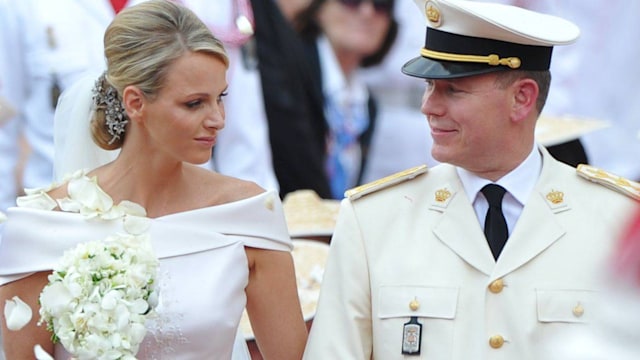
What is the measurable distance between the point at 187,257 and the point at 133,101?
0.43m

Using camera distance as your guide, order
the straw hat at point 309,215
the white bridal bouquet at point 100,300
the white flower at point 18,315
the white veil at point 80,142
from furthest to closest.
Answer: the straw hat at point 309,215 → the white veil at point 80,142 → the white flower at point 18,315 → the white bridal bouquet at point 100,300

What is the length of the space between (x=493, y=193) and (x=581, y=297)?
1.07 ft

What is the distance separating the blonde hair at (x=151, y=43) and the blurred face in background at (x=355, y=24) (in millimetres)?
3977

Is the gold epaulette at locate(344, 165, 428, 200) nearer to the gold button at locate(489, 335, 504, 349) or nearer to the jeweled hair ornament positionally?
the gold button at locate(489, 335, 504, 349)

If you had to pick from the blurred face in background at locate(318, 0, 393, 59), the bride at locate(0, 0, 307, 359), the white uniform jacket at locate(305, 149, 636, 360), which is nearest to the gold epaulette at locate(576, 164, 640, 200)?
the white uniform jacket at locate(305, 149, 636, 360)

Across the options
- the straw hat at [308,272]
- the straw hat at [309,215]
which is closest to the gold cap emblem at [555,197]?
the straw hat at [308,272]

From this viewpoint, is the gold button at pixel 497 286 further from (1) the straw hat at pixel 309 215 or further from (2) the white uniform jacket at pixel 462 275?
(1) the straw hat at pixel 309 215

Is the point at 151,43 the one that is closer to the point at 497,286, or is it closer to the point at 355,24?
the point at 497,286

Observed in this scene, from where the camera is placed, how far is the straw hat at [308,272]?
172 inches

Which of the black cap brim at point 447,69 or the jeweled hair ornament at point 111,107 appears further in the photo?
the jeweled hair ornament at point 111,107

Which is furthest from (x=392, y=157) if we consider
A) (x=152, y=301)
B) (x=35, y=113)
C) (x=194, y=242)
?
(x=152, y=301)

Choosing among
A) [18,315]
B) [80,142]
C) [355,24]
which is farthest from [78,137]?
[355,24]

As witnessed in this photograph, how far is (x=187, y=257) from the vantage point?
356cm

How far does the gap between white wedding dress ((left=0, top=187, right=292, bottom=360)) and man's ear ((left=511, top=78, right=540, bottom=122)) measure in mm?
730
